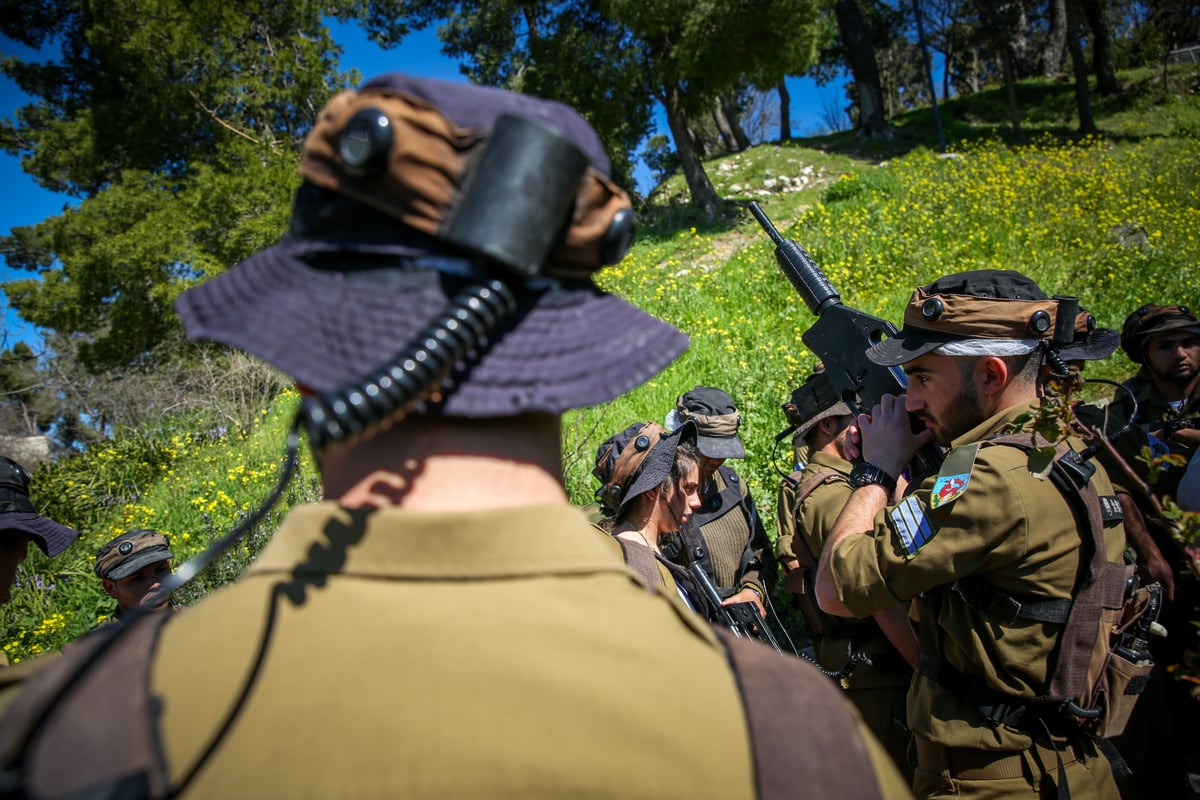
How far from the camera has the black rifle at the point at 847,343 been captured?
A: 3.17m

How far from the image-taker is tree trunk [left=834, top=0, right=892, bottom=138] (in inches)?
882

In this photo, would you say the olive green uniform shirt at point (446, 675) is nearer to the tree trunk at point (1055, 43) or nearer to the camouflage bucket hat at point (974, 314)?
the camouflage bucket hat at point (974, 314)

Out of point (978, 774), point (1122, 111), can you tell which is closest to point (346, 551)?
point (978, 774)

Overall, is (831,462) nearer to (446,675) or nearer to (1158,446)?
(1158,446)

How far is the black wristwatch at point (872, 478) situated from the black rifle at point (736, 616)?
812 millimetres

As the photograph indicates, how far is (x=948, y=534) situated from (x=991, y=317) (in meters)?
0.85

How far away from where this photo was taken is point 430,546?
86cm

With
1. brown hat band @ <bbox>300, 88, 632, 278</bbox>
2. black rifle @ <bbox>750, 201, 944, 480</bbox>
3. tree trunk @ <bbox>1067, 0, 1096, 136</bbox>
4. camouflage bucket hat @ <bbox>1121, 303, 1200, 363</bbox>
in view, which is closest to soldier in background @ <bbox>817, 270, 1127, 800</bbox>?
black rifle @ <bbox>750, 201, 944, 480</bbox>

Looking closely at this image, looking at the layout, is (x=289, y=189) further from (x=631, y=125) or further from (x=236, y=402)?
(x=631, y=125)

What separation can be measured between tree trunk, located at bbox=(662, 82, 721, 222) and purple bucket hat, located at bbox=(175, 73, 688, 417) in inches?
705

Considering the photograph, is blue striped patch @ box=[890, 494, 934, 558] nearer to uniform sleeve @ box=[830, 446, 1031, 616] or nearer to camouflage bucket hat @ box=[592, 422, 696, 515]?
uniform sleeve @ box=[830, 446, 1031, 616]

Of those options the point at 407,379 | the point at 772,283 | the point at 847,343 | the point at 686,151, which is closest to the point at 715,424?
the point at 847,343

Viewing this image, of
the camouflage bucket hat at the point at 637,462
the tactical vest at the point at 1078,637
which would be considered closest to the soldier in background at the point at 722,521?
the camouflage bucket hat at the point at 637,462

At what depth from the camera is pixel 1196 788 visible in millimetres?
2309
